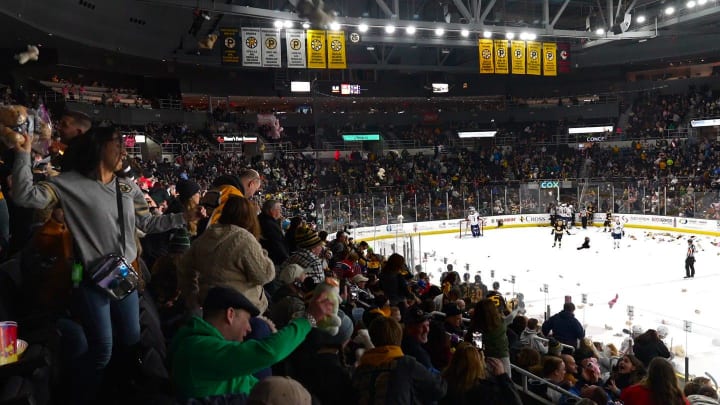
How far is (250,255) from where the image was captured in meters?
2.72

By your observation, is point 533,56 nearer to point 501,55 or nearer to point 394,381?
point 501,55

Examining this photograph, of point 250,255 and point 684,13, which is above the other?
point 684,13

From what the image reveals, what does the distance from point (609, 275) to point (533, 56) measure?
7.94 meters

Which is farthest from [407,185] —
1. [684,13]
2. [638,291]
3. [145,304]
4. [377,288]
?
[145,304]

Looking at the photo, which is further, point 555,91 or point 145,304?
point 555,91

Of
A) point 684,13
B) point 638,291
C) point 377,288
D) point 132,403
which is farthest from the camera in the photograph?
point 684,13

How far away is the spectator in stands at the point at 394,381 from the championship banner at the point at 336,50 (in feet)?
48.8

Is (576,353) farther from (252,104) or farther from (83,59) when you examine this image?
(252,104)

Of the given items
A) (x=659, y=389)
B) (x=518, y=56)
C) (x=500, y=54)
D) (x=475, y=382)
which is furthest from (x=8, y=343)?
(x=518, y=56)

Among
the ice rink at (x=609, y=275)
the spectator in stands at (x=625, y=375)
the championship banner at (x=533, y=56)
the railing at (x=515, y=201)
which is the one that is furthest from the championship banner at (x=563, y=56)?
the spectator in stands at (x=625, y=375)

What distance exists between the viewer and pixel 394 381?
2777mm

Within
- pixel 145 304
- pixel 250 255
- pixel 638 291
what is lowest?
pixel 638 291

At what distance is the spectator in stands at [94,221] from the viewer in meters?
2.67

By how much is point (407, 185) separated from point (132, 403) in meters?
28.0
